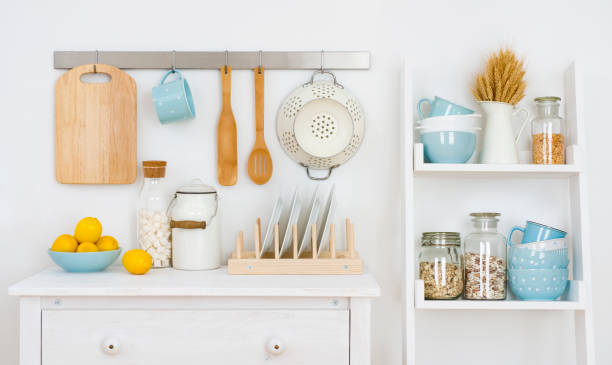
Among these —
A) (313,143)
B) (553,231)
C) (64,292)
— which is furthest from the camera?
(313,143)

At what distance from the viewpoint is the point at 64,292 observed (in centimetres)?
133

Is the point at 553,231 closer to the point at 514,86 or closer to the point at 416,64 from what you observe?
the point at 514,86

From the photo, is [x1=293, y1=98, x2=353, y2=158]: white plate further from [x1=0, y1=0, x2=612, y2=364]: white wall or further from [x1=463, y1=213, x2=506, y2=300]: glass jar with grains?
[x1=463, y1=213, x2=506, y2=300]: glass jar with grains

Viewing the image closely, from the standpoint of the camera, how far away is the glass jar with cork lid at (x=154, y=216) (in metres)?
1.59

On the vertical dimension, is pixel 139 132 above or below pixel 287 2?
below

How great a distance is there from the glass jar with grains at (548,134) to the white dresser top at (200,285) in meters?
0.60

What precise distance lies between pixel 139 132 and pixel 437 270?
0.98m

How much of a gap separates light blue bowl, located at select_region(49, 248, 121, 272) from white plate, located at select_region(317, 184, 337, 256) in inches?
22.4

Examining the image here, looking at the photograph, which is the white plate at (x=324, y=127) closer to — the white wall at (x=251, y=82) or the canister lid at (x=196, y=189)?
the white wall at (x=251, y=82)

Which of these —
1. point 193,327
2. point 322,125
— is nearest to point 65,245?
point 193,327

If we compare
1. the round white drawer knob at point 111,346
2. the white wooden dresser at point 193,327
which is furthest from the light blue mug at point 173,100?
the round white drawer knob at point 111,346

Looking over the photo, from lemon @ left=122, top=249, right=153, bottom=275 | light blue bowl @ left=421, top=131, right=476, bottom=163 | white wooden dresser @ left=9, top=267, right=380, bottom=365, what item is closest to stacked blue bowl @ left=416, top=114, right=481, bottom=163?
light blue bowl @ left=421, top=131, right=476, bottom=163

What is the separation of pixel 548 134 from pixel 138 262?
1167 millimetres

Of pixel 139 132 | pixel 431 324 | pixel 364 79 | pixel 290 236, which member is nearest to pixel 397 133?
pixel 364 79
